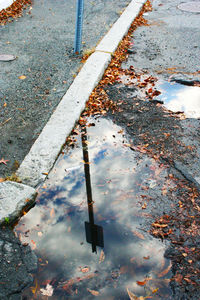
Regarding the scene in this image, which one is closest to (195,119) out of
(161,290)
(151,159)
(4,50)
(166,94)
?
(166,94)

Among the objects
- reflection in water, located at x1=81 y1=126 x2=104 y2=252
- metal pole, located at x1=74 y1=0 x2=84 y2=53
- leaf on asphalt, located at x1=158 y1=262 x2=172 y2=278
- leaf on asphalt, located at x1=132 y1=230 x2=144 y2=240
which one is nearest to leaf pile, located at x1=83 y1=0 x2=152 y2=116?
metal pole, located at x1=74 y1=0 x2=84 y2=53

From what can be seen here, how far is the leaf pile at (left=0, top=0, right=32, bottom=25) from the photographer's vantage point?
691 cm

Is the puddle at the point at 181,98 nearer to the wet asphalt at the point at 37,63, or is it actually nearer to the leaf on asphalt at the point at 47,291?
the wet asphalt at the point at 37,63

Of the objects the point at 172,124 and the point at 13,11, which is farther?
the point at 13,11

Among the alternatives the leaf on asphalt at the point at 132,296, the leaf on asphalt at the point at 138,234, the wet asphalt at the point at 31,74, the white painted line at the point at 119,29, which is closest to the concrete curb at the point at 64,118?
the white painted line at the point at 119,29

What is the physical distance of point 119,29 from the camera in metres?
6.29

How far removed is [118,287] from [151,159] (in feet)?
4.82

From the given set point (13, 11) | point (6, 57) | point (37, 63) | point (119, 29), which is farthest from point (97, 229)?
point (13, 11)

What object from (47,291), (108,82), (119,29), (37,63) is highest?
→ (119,29)

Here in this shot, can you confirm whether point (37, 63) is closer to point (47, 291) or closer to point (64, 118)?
point (64, 118)

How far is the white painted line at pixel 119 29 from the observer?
17.9ft

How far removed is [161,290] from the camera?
203cm

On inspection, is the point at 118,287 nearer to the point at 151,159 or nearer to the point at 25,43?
the point at 151,159

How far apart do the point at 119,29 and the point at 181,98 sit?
299 centimetres
